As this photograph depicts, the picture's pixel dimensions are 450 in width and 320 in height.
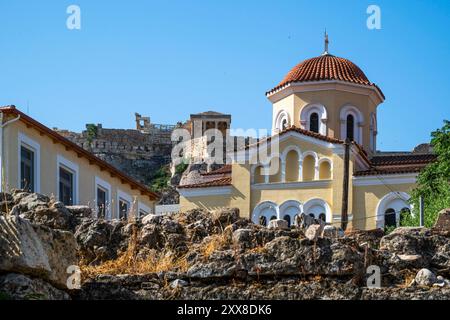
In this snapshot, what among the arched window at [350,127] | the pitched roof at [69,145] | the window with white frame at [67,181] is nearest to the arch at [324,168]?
the arched window at [350,127]

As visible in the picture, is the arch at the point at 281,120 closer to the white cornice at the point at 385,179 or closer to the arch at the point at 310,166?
the arch at the point at 310,166

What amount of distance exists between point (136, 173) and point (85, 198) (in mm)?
75350

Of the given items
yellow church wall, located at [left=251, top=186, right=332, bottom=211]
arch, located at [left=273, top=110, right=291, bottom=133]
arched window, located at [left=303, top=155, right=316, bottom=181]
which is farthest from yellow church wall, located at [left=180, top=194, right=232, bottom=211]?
arch, located at [left=273, top=110, right=291, bottom=133]

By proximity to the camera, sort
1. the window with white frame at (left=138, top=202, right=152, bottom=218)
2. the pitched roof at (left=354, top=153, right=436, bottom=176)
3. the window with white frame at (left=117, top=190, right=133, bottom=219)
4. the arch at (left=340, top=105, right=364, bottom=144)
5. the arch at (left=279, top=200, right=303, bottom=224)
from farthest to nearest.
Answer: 1. the arch at (left=340, top=105, right=364, bottom=144)
2. the arch at (left=279, top=200, right=303, bottom=224)
3. the pitched roof at (left=354, top=153, right=436, bottom=176)
4. the window with white frame at (left=138, top=202, right=152, bottom=218)
5. the window with white frame at (left=117, top=190, right=133, bottom=219)

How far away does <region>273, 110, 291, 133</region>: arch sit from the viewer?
55.1 meters

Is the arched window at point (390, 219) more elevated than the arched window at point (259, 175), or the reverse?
the arched window at point (259, 175)

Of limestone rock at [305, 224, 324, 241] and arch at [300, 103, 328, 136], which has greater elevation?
→ arch at [300, 103, 328, 136]

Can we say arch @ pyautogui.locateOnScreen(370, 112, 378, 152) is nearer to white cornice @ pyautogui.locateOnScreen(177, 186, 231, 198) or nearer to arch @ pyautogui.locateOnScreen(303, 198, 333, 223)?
arch @ pyautogui.locateOnScreen(303, 198, 333, 223)

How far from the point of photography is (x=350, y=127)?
182ft

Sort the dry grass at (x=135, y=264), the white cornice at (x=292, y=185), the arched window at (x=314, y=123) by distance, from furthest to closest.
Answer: the arched window at (x=314, y=123), the white cornice at (x=292, y=185), the dry grass at (x=135, y=264)

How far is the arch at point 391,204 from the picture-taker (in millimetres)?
48312

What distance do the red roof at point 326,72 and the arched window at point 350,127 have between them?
170 cm

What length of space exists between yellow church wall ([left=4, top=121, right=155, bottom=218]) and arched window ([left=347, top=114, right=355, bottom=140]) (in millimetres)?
26621
